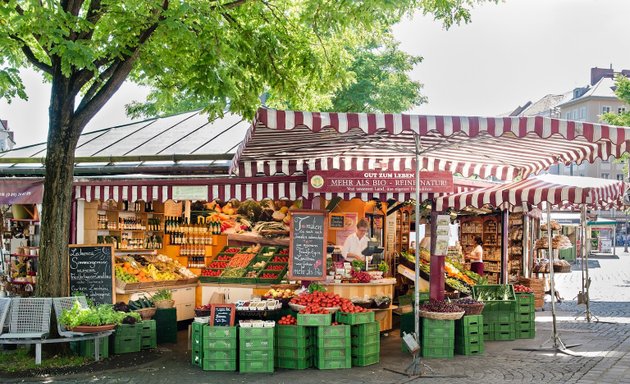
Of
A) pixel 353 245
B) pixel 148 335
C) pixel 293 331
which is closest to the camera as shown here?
pixel 293 331

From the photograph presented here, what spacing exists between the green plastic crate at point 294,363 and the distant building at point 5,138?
59801mm

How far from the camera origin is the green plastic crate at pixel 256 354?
10297 mm

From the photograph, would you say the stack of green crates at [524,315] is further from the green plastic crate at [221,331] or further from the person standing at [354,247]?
the green plastic crate at [221,331]

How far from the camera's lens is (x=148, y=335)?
12.1 metres

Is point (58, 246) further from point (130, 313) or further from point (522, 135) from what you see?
point (522, 135)

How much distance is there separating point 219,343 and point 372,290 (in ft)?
12.9

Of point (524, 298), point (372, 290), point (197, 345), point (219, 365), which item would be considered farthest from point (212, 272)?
point (524, 298)

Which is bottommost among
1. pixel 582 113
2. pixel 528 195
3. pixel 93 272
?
pixel 93 272

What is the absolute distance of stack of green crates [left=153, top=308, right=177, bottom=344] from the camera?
13039mm

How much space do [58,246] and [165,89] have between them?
135 inches

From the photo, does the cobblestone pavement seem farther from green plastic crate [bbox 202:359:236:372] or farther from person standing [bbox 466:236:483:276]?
person standing [bbox 466:236:483:276]

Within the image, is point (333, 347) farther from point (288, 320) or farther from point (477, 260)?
point (477, 260)

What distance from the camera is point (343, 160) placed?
13656mm

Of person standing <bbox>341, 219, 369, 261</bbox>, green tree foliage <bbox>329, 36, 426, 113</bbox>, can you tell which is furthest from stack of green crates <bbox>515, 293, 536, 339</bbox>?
green tree foliage <bbox>329, 36, 426, 113</bbox>
